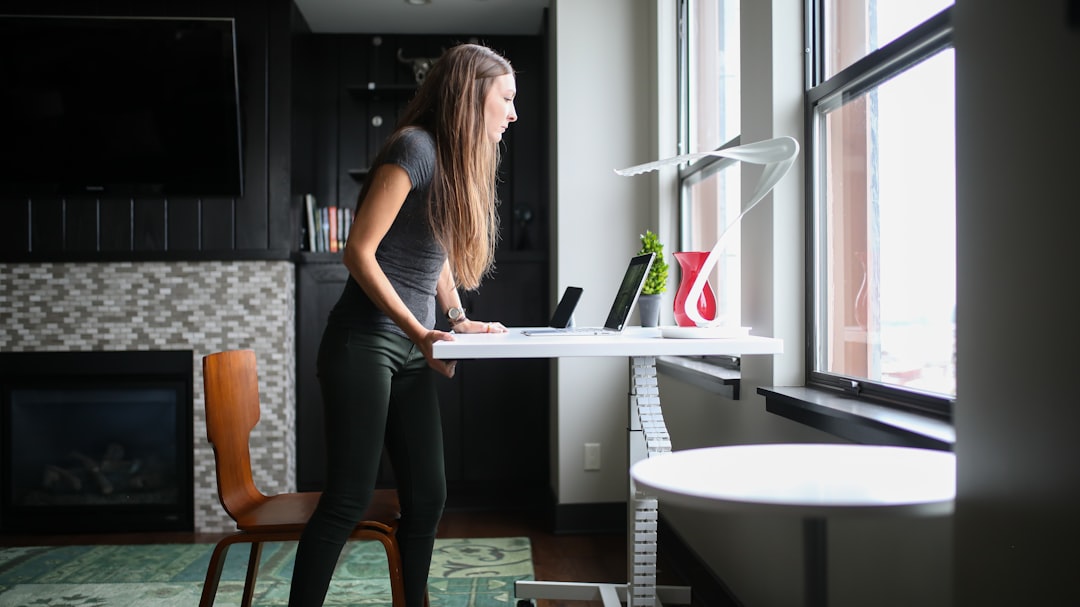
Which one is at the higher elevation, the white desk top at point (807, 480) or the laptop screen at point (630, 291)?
the laptop screen at point (630, 291)

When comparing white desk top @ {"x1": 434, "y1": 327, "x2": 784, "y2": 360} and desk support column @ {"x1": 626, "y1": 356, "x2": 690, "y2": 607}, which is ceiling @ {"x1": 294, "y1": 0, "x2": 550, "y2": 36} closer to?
desk support column @ {"x1": 626, "y1": 356, "x2": 690, "y2": 607}

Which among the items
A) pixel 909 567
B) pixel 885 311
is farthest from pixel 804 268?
pixel 909 567

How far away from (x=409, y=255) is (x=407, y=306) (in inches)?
4.1

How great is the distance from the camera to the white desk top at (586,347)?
1.60 meters

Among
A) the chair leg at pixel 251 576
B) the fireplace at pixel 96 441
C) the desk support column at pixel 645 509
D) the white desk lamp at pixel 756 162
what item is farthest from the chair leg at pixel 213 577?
the fireplace at pixel 96 441

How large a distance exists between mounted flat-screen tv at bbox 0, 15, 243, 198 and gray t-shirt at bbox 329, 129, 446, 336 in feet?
6.99

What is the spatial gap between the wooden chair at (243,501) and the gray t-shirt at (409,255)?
A: 288mm

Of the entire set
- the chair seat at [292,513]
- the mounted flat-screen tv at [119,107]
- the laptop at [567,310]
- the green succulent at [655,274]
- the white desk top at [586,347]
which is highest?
the mounted flat-screen tv at [119,107]

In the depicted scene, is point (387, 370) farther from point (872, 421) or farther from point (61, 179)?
point (61, 179)

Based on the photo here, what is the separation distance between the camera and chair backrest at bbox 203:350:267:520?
176cm

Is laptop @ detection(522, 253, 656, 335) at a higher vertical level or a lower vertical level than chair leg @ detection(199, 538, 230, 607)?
higher

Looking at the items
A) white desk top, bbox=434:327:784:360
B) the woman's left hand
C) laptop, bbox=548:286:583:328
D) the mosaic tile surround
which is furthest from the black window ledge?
the mosaic tile surround

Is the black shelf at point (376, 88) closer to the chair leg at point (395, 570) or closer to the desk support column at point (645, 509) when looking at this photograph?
the desk support column at point (645, 509)

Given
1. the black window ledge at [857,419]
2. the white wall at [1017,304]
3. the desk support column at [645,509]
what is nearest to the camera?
the white wall at [1017,304]
